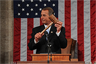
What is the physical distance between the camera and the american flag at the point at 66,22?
7.42 meters

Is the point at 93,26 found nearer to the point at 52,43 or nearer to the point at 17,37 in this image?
the point at 17,37

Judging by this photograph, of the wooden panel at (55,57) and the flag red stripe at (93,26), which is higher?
the flag red stripe at (93,26)

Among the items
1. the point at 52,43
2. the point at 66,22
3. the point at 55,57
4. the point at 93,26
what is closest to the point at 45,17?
the point at 52,43

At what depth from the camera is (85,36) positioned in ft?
24.4

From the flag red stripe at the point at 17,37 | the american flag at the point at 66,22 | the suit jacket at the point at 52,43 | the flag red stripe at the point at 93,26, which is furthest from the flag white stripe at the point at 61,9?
the suit jacket at the point at 52,43

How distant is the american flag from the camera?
7.42 meters

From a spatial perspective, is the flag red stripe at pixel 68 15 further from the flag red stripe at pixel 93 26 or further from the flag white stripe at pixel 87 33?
the flag red stripe at pixel 93 26

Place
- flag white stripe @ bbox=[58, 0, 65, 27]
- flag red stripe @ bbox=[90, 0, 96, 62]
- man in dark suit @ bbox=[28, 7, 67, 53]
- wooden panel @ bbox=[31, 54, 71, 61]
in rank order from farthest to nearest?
flag white stripe @ bbox=[58, 0, 65, 27] < flag red stripe @ bbox=[90, 0, 96, 62] < man in dark suit @ bbox=[28, 7, 67, 53] < wooden panel @ bbox=[31, 54, 71, 61]

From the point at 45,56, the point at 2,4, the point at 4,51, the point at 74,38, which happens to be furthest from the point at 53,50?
the point at 74,38

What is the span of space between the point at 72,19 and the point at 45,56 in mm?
3880

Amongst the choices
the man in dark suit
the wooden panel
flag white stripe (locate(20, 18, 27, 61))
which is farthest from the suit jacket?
flag white stripe (locate(20, 18, 27, 61))

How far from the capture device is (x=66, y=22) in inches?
296

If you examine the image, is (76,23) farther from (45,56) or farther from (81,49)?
(45,56)

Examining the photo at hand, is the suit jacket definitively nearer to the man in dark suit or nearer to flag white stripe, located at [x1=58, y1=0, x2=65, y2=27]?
the man in dark suit
